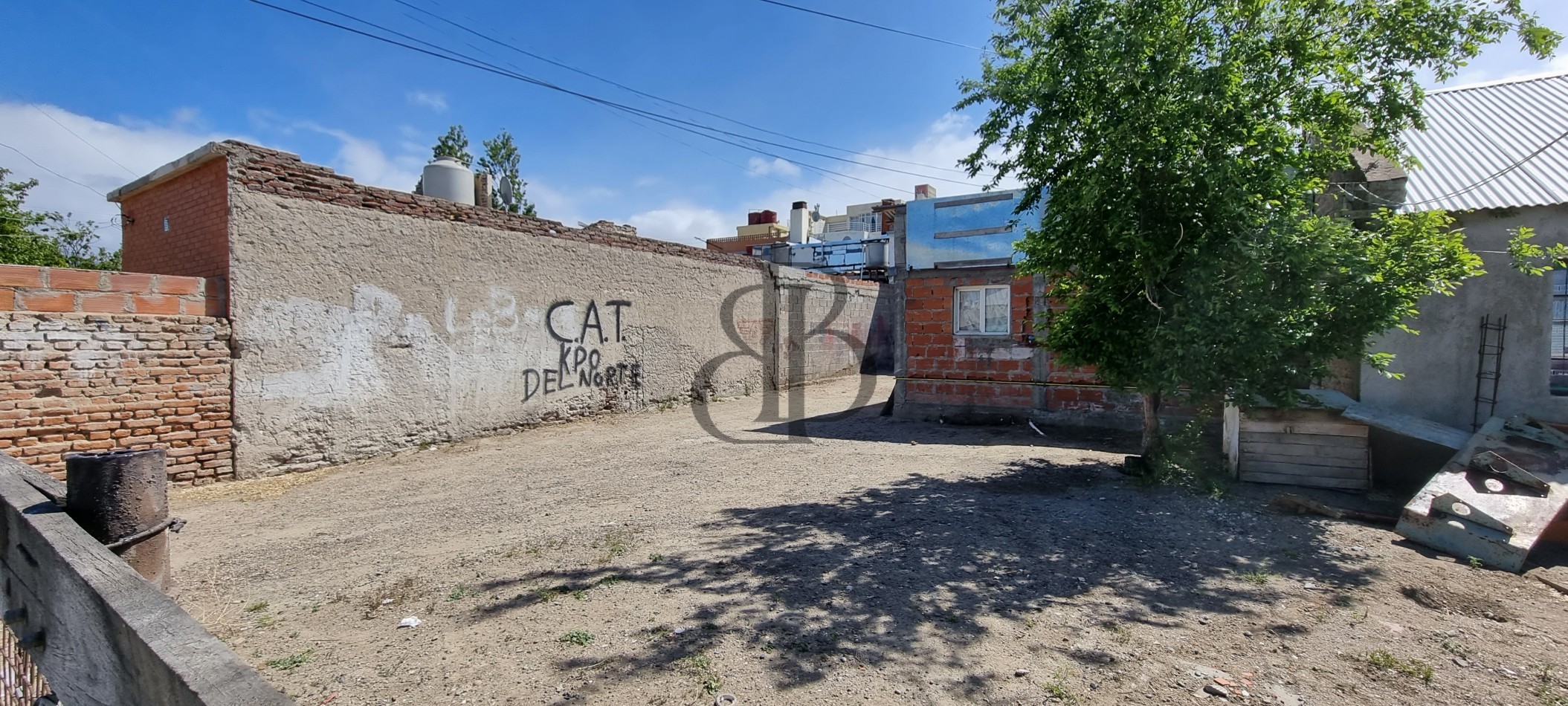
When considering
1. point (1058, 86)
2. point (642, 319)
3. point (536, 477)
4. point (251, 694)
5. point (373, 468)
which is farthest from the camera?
point (642, 319)

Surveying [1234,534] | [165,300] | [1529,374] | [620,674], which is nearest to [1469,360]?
[1529,374]

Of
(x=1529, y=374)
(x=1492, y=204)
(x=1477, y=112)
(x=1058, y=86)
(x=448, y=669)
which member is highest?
(x=1477, y=112)

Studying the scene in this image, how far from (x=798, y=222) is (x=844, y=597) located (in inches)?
967

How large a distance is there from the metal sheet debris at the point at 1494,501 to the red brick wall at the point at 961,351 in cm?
522

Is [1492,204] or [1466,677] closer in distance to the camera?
[1466,677]

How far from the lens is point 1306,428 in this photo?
19.6 ft

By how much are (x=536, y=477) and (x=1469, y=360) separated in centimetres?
906

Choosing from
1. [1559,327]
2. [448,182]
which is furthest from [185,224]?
[1559,327]

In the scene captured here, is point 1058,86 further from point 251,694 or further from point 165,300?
point 165,300

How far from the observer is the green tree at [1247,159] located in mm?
4906

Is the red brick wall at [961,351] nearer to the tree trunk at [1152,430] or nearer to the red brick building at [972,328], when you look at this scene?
the red brick building at [972,328]

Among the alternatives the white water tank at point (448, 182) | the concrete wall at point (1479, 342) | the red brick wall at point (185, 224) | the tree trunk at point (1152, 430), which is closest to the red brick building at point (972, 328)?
the tree trunk at point (1152, 430)

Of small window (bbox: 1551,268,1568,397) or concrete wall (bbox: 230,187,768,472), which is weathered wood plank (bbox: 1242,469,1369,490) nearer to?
small window (bbox: 1551,268,1568,397)

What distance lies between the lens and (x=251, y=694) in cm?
141
